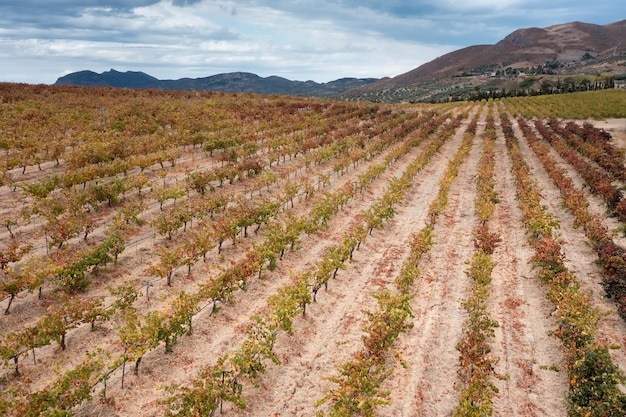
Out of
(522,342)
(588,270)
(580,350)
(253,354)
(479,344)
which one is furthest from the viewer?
(588,270)

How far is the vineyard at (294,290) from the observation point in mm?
8305

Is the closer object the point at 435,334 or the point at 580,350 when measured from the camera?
the point at 580,350

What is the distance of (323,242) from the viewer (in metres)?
16.6

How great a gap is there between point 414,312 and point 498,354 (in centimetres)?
258

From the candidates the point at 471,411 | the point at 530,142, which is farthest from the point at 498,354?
the point at 530,142

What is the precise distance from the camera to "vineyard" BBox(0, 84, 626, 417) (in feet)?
27.2

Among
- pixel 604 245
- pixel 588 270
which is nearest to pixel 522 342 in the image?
pixel 588 270

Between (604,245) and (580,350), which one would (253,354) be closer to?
(580,350)

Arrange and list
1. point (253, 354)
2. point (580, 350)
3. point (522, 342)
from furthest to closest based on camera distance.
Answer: point (522, 342)
point (580, 350)
point (253, 354)

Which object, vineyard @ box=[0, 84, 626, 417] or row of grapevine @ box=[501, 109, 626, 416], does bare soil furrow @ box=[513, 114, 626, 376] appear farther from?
row of grapevine @ box=[501, 109, 626, 416]

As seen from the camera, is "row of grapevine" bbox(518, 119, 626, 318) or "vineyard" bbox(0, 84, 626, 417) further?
"row of grapevine" bbox(518, 119, 626, 318)

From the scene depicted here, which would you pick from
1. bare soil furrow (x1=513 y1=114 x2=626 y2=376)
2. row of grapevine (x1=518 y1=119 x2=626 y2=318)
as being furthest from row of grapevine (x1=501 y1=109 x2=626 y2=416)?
row of grapevine (x1=518 y1=119 x2=626 y2=318)

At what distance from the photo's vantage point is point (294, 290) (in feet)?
35.7

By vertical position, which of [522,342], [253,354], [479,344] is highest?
[253,354]
